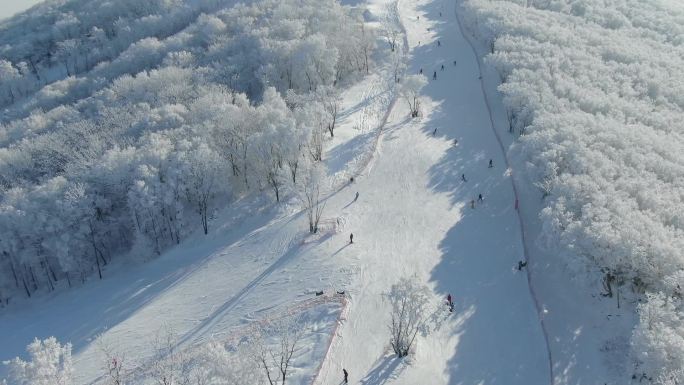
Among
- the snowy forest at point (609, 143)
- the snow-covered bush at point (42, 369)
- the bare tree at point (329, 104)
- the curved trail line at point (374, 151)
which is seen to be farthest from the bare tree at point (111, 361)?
the bare tree at point (329, 104)

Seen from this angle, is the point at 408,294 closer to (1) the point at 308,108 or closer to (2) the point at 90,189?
(1) the point at 308,108

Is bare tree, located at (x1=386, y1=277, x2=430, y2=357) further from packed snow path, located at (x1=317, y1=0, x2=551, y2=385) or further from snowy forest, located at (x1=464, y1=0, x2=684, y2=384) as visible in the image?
snowy forest, located at (x1=464, y1=0, x2=684, y2=384)

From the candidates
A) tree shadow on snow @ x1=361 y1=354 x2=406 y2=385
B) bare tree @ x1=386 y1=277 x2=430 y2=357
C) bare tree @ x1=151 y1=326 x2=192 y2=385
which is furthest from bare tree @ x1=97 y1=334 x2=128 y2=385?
bare tree @ x1=386 y1=277 x2=430 y2=357

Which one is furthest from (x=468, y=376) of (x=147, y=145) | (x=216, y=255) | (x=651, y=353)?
(x=147, y=145)

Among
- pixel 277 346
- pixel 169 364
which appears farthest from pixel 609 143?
pixel 169 364

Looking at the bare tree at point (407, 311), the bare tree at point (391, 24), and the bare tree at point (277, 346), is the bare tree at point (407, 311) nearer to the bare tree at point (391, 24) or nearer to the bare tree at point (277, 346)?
the bare tree at point (277, 346)

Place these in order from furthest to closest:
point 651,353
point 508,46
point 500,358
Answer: point 508,46
point 500,358
point 651,353
